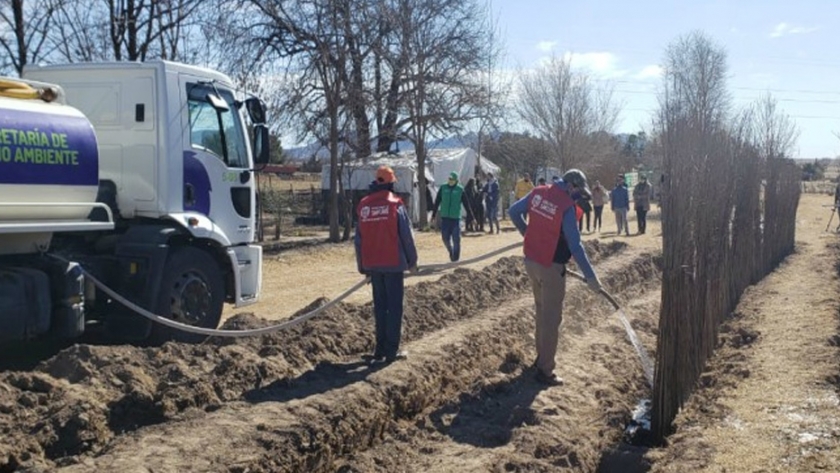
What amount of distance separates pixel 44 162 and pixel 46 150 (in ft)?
0.32

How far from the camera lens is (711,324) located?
8898 mm

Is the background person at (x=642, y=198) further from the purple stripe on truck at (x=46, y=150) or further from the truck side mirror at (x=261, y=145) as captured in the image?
the purple stripe on truck at (x=46, y=150)

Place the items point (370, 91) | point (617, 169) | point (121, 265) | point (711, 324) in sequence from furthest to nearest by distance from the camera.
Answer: point (617, 169), point (370, 91), point (711, 324), point (121, 265)

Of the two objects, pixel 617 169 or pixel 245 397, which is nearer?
pixel 245 397

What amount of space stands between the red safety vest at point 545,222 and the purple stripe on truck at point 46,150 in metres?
3.74

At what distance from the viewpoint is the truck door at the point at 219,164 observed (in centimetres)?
873

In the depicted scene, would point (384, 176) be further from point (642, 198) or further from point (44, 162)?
point (642, 198)

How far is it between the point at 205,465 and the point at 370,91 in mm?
18860

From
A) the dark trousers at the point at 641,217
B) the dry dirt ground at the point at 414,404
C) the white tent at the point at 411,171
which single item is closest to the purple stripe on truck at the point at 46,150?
the dry dirt ground at the point at 414,404

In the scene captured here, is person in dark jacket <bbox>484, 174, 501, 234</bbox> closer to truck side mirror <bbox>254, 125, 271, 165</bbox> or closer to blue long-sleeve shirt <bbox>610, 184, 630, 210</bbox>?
blue long-sleeve shirt <bbox>610, 184, 630, 210</bbox>

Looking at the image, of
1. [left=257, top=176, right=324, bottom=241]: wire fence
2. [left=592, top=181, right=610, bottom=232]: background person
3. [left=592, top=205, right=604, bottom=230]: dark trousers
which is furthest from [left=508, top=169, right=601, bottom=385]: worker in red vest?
[left=257, top=176, right=324, bottom=241]: wire fence

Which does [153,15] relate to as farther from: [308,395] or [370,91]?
[308,395]

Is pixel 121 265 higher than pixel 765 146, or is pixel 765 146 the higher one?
pixel 765 146

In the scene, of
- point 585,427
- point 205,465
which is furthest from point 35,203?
point 585,427
